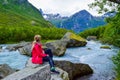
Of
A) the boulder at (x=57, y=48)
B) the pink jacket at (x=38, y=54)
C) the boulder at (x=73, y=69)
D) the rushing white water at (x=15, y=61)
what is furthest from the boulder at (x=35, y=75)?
the boulder at (x=57, y=48)

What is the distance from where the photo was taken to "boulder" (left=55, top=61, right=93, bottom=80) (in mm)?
30548

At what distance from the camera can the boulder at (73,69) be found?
100 feet

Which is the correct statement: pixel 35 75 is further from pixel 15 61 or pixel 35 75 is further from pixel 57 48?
pixel 57 48

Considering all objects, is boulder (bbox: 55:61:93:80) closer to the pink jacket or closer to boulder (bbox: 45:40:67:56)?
the pink jacket

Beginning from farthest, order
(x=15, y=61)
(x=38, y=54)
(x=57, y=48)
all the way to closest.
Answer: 1. (x=57, y=48)
2. (x=15, y=61)
3. (x=38, y=54)

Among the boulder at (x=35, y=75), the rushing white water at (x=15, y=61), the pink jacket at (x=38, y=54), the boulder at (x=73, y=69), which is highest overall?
the pink jacket at (x=38, y=54)

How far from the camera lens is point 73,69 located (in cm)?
3262

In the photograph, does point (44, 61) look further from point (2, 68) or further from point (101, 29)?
point (101, 29)

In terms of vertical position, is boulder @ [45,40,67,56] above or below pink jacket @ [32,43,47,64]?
below

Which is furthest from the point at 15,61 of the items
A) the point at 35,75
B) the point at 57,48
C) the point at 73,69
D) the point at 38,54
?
the point at 35,75

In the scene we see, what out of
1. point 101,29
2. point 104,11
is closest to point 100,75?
point 104,11

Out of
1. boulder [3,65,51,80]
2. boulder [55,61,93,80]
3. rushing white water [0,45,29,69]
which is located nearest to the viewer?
boulder [3,65,51,80]

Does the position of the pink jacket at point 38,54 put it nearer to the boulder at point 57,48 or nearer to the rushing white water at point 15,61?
the rushing white water at point 15,61

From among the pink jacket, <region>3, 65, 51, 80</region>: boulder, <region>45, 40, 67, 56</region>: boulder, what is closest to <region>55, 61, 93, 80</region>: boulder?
the pink jacket
